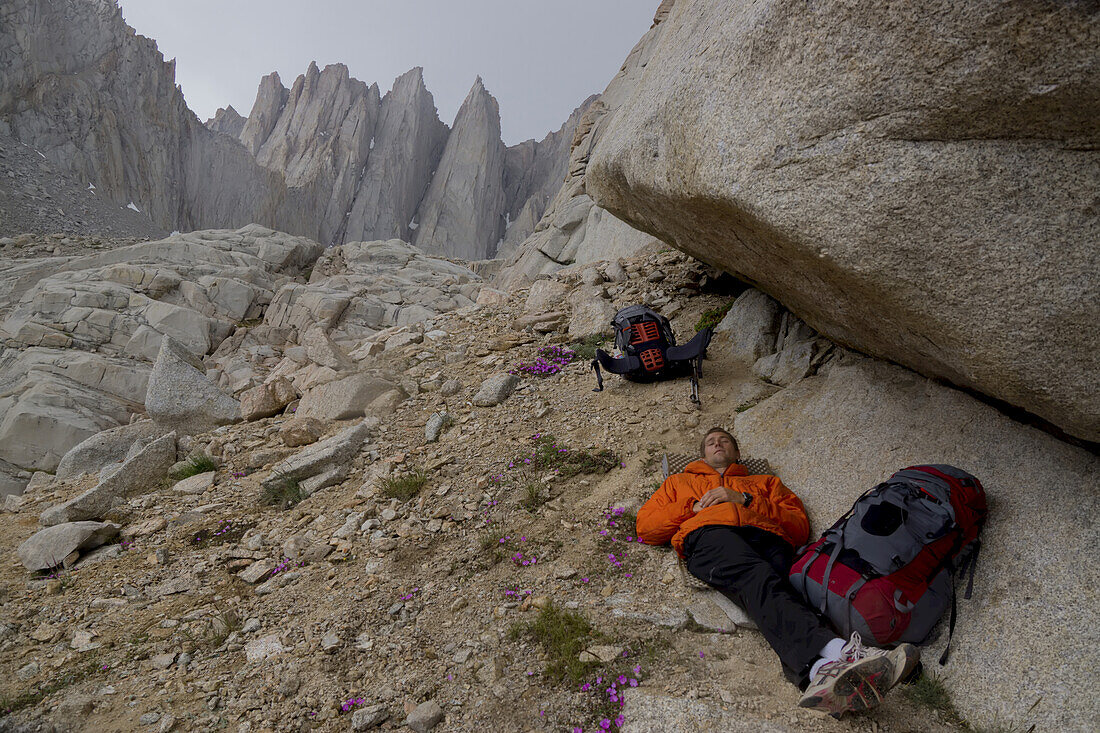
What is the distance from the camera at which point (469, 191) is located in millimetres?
78938

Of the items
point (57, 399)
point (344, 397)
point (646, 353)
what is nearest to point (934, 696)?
point (646, 353)

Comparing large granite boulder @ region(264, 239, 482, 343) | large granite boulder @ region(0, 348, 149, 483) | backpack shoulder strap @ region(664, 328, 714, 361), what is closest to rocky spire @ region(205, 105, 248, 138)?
large granite boulder @ region(264, 239, 482, 343)

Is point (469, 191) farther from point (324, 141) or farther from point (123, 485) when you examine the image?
point (123, 485)

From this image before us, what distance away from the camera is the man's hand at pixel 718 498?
4.66 metres

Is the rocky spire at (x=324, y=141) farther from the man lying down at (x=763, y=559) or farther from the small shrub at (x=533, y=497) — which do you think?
the man lying down at (x=763, y=559)

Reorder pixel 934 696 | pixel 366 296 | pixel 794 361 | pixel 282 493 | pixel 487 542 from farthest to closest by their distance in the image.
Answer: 1. pixel 366 296
2. pixel 282 493
3. pixel 794 361
4. pixel 487 542
5. pixel 934 696

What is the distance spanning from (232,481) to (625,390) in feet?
18.2

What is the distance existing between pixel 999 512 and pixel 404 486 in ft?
18.1

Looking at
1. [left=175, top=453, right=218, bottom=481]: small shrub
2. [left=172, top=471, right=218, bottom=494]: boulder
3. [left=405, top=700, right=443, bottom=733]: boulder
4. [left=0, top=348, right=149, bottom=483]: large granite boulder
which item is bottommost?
[left=405, top=700, right=443, bottom=733]: boulder

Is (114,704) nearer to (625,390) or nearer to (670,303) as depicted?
(625,390)

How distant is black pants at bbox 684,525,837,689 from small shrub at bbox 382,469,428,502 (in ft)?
10.6

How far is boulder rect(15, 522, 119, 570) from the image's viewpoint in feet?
18.6

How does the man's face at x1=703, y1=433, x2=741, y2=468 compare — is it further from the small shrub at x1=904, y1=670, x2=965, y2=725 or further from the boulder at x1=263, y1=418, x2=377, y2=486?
the boulder at x1=263, y1=418, x2=377, y2=486

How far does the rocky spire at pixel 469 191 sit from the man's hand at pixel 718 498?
7419 centimetres
